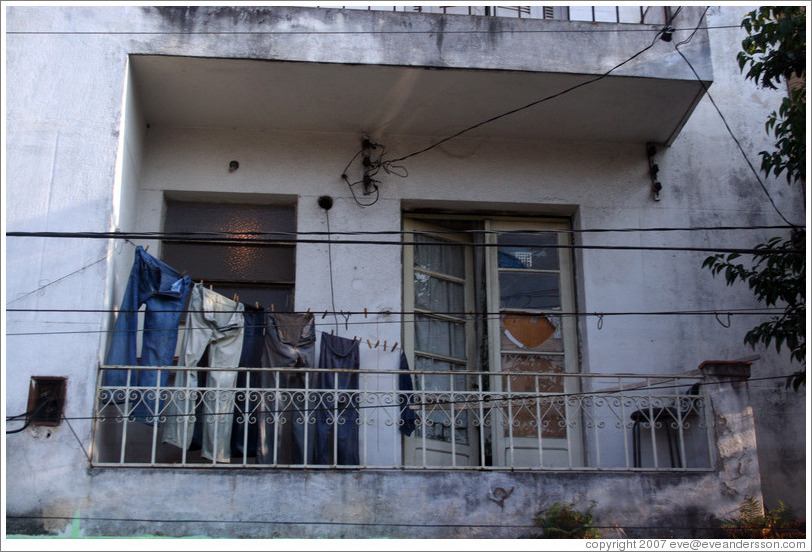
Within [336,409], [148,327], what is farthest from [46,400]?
[336,409]

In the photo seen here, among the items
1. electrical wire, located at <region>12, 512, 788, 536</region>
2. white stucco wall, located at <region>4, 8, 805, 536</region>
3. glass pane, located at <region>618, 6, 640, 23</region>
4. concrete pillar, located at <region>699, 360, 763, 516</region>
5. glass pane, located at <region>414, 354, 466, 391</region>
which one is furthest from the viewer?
glass pane, located at <region>618, 6, 640, 23</region>

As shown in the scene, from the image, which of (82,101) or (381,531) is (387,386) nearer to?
(381,531)

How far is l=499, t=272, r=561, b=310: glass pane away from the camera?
9867mm

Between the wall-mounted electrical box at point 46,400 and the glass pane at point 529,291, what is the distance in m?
4.20

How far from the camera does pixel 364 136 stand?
394 inches

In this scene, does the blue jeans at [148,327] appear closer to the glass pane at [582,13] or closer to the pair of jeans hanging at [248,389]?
the pair of jeans hanging at [248,389]

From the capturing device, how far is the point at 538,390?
8992 millimetres

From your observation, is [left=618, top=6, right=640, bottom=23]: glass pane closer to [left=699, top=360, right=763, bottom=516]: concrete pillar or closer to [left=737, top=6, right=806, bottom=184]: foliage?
[left=737, top=6, right=806, bottom=184]: foliage

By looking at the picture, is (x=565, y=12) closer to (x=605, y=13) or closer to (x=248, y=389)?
(x=605, y=13)

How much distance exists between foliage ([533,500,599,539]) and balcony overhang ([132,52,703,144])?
390 cm

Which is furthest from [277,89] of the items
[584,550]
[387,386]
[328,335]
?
[584,550]

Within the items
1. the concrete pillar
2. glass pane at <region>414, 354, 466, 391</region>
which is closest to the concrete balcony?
glass pane at <region>414, 354, 466, 391</region>

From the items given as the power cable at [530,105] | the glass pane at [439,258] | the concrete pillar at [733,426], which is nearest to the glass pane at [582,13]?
the power cable at [530,105]

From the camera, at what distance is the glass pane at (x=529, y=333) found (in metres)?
9.70
